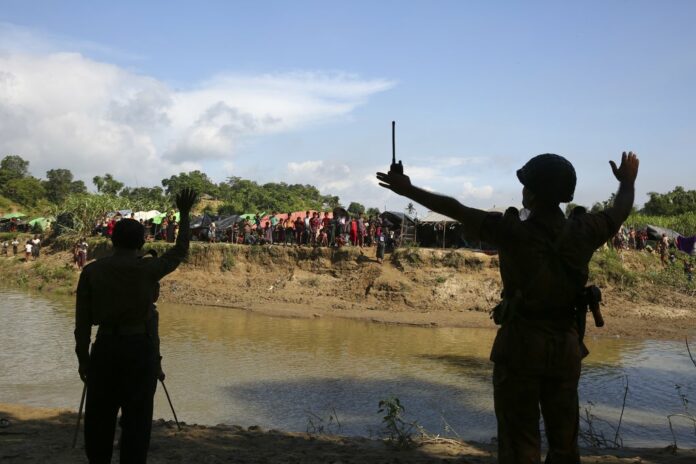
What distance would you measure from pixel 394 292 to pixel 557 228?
21.8 m

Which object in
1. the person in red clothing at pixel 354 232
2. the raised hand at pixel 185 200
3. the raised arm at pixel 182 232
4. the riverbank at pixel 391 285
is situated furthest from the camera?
the person in red clothing at pixel 354 232

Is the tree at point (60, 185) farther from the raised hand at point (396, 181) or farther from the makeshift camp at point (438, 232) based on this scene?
the raised hand at point (396, 181)

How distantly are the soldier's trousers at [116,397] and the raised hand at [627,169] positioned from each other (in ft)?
A: 10.2

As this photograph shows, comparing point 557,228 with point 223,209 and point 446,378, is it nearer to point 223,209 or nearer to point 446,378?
point 446,378

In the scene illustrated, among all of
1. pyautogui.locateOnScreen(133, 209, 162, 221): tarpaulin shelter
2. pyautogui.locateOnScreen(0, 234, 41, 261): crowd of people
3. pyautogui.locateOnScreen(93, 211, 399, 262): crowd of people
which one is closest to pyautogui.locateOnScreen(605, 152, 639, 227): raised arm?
pyautogui.locateOnScreen(93, 211, 399, 262): crowd of people

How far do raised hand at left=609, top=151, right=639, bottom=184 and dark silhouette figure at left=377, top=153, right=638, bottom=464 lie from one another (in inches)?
23.0

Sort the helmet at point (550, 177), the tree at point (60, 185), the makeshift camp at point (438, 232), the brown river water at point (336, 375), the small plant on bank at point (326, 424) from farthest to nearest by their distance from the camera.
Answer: the tree at point (60, 185)
the makeshift camp at point (438, 232)
the brown river water at point (336, 375)
the small plant on bank at point (326, 424)
the helmet at point (550, 177)

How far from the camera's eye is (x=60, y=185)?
217 ft

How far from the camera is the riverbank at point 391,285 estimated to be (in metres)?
23.1

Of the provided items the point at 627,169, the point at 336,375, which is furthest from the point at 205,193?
the point at 627,169

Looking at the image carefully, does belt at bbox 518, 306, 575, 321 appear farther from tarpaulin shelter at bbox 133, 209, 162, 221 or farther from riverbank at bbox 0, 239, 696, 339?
tarpaulin shelter at bbox 133, 209, 162, 221

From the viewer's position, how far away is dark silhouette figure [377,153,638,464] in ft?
9.32

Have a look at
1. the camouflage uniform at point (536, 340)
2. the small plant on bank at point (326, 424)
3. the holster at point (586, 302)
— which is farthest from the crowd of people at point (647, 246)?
the camouflage uniform at point (536, 340)

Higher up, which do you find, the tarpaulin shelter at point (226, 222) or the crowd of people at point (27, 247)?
the tarpaulin shelter at point (226, 222)
